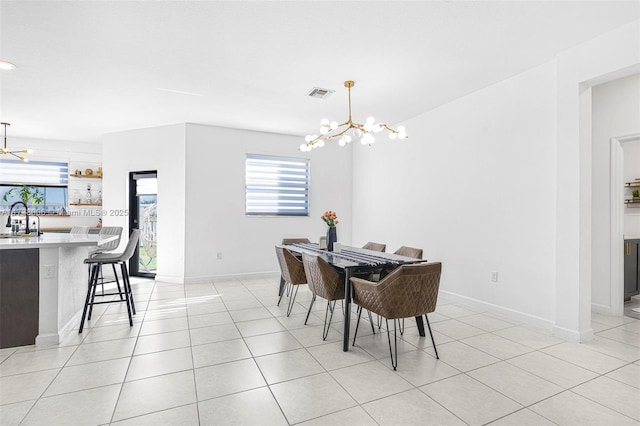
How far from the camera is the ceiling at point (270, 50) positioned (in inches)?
99.5

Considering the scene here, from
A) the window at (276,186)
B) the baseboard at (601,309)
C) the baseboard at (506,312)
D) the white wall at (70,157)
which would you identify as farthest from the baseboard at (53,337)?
the baseboard at (601,309)

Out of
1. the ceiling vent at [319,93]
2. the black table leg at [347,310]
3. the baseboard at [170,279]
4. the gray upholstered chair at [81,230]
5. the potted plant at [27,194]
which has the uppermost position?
the ceiling vent at [319,93]

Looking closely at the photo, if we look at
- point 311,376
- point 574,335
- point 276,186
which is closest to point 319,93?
point 276,186

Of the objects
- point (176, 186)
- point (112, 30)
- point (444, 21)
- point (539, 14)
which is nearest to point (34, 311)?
point (112, 30)

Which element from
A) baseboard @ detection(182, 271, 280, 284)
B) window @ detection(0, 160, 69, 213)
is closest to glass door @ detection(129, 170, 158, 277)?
baseboard @ detection(182, 271, 280, 284)

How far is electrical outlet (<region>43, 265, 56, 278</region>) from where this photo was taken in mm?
2959

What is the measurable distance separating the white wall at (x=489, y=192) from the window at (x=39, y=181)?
6961 millimetres

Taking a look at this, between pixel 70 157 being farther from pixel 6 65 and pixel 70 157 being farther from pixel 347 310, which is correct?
pixel 347 310

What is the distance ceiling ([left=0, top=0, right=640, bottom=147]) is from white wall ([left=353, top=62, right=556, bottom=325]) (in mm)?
352

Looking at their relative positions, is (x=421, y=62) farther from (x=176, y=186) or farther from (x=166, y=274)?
(x=166, y=274)

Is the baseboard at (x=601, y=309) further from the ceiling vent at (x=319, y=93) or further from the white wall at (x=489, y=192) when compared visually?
the ceiling vent at (x=319, y=93)

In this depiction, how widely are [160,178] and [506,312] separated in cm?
575

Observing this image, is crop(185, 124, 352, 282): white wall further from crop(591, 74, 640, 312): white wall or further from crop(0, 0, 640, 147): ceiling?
crop(591, 74, 640, 312): white wall

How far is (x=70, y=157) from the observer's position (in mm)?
6918
